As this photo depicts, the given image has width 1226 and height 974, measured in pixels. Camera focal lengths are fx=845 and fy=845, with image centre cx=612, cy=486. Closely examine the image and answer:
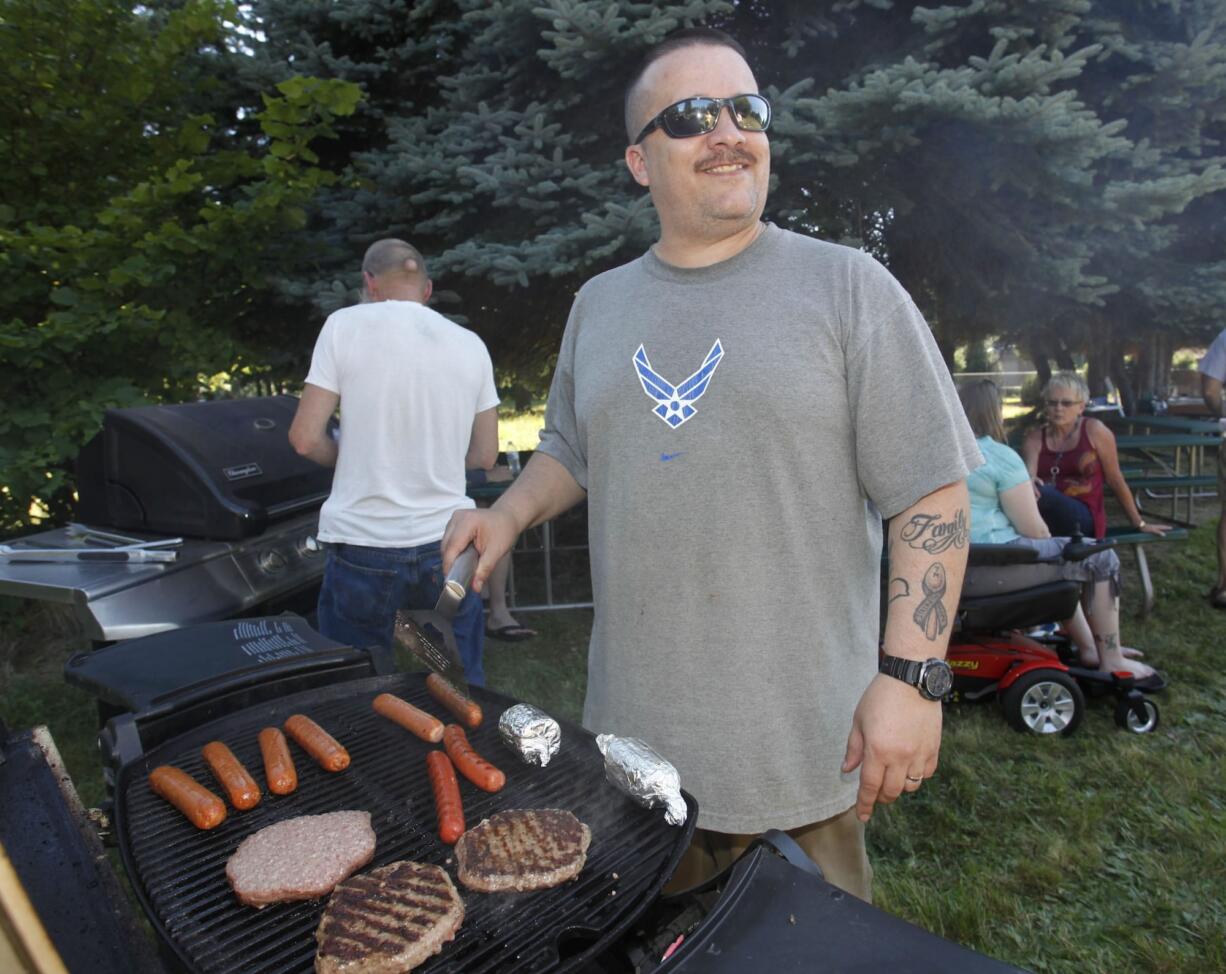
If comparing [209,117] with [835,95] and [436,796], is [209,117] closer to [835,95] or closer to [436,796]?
[835,95]

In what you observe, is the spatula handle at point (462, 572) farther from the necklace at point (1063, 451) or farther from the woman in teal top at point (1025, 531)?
the necklace at point (1063, 451)

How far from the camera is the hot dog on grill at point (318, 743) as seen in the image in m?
1.66

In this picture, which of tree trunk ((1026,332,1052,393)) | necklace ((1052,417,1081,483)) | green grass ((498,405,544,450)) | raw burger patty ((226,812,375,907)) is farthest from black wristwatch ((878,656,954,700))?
→ green grass ((498,405,544,450))

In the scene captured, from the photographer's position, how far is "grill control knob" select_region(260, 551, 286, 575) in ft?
12.0

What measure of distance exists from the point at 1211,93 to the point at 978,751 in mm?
3965

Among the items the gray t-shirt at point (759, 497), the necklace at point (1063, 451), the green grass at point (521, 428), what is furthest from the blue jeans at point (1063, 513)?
the green grass at point (521, 428)

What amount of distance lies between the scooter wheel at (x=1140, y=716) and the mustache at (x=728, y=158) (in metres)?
3.62

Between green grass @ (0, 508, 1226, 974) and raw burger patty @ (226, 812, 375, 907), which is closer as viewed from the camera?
raw burger patty @ (226, 812, 375, 907)

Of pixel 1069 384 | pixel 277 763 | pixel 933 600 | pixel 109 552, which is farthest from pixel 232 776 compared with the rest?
pixel 1069 384

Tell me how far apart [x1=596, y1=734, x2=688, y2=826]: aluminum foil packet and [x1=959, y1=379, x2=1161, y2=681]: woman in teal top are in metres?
3.31

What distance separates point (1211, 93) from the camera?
190 inches

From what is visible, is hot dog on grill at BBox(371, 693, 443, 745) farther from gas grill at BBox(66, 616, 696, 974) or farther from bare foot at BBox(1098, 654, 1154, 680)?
bare foot at BBox(1098, 654, 1154, 680)

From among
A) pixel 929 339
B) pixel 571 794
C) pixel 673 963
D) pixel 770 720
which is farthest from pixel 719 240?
pixel 673 963

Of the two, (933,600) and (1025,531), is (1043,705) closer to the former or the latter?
(1025,531)
